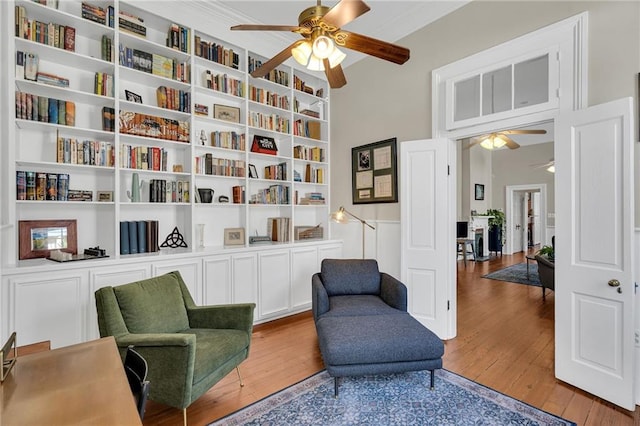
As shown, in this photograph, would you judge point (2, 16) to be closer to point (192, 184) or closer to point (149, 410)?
point (192, 184)

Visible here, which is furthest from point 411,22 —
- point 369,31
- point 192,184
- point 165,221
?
point 165,221

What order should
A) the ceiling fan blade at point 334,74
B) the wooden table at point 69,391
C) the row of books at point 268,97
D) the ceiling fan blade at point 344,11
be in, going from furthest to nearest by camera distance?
the row of books at point 268,97 < the ceiling fan blade at point 334,74 < the ceiling fan blade at point 344,11 < the wooden table at point 69,391

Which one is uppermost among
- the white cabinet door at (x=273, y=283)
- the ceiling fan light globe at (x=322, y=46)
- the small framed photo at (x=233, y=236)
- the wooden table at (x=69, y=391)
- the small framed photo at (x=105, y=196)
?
the ceiling fan light globe at (x=322, y=46)

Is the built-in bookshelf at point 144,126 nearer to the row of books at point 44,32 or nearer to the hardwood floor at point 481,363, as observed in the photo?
the row of books at point 44,32

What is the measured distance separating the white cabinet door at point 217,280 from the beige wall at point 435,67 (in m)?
1.86

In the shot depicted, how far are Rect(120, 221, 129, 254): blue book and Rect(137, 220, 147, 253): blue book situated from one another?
0.10 meters

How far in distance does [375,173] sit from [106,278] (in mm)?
2967

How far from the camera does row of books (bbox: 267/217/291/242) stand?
12.6 feet

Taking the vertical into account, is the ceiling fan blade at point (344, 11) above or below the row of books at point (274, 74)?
below

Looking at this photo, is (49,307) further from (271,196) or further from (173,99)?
(271,196)

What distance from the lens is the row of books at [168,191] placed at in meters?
2.93

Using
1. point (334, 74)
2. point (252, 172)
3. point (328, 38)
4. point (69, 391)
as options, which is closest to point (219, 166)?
point (252, 172)

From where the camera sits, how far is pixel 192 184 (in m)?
3.10

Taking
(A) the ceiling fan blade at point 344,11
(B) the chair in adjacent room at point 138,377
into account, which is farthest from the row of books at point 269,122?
(B) the chair in adjacent room at point 138,377
